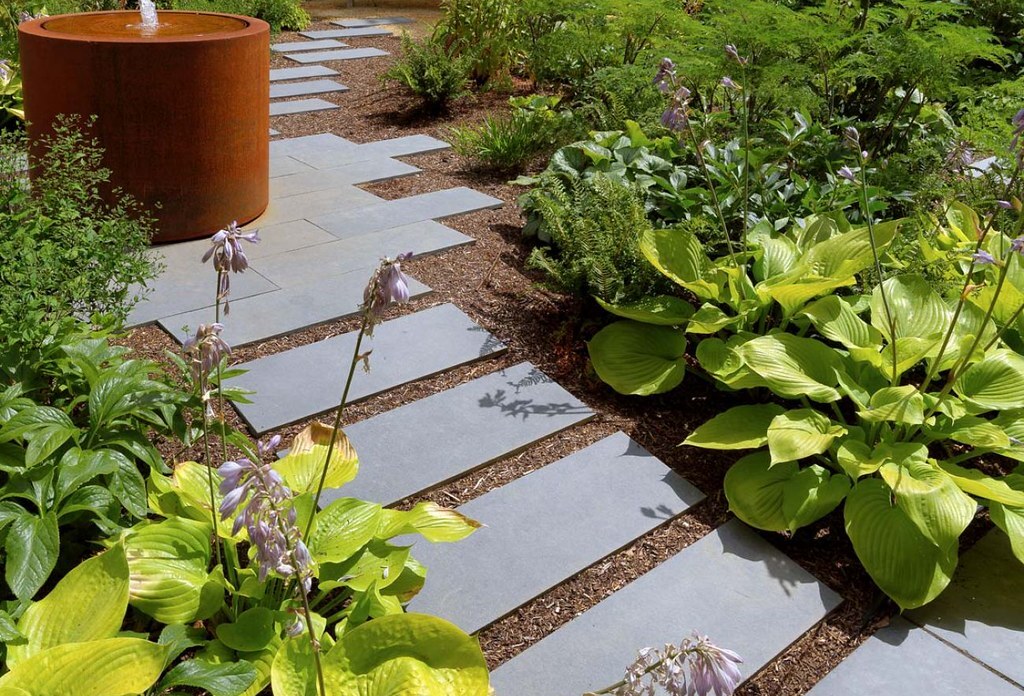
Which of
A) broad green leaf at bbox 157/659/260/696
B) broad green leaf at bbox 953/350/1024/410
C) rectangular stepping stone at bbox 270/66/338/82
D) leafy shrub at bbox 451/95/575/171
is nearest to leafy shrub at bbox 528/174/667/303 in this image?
broad green leaf at bbox 953/350/1024/410

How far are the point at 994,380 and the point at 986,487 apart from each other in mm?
512

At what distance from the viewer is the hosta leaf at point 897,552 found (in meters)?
2.60

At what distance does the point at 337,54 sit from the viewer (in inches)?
329

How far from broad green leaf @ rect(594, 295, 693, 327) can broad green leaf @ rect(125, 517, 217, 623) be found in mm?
1848

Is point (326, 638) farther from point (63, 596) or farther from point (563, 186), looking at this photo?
point (563, 186)

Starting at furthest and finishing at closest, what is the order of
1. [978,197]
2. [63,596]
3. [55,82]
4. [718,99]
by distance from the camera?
[718,99], [978,197], [55,82], [63,596]

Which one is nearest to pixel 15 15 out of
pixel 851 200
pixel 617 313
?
pixel 617 313

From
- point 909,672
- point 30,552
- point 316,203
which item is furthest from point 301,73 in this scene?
point 909,672

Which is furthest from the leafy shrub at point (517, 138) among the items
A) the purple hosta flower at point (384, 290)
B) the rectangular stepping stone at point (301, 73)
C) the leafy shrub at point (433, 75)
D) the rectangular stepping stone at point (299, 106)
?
the purple hosta flower at point (384, 290)

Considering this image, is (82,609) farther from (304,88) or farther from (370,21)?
(370,21)

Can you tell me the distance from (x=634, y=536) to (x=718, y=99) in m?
4.20

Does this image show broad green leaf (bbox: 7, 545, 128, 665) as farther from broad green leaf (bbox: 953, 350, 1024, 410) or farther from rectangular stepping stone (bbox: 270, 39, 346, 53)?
rectangular stepping stone (bbox: 270, 39, 346, 53)

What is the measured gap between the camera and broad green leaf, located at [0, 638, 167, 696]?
5.92ft

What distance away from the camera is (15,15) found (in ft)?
21.2
